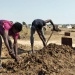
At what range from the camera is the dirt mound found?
6.93 meters

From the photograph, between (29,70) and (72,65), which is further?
(72,65)

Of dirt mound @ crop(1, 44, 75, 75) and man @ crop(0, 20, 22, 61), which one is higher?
man @ crop(0, 20, 22, 61)

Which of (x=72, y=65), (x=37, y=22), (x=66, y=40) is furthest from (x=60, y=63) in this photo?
(x=66, y=40)

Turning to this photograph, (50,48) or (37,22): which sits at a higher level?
(37,22)

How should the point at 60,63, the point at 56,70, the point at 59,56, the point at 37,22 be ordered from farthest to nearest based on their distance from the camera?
the point at 37,22 < the point at 59,56 < the point at 60,63 < the point at 56,70

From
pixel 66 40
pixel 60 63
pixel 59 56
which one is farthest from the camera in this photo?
pixel 66 40

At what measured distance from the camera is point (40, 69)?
23.0 feet

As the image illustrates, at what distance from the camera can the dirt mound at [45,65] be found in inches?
273

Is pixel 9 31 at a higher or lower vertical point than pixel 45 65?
higher

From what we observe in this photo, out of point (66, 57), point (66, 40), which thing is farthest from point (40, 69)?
point (66, 40)

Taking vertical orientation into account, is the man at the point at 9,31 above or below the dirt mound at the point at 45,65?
above

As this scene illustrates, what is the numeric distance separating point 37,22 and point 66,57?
8.18ft

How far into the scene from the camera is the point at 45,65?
23.6ft

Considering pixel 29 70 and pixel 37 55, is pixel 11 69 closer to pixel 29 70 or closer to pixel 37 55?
pixel 29 70
